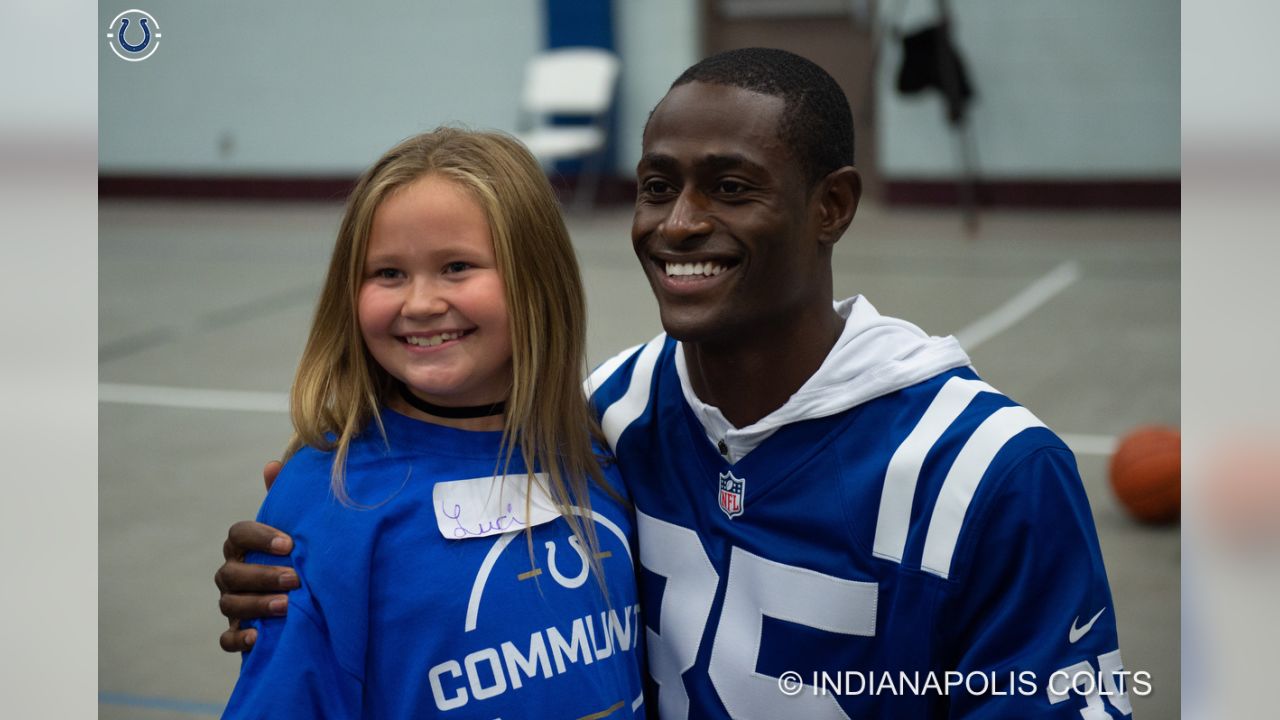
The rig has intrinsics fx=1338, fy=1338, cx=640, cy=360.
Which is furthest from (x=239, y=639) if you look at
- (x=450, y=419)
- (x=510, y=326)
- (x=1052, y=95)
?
(x=1052, y=95)

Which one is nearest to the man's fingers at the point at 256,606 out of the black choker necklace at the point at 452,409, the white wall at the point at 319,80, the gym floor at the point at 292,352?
the black choker necklace at the point at 452,409

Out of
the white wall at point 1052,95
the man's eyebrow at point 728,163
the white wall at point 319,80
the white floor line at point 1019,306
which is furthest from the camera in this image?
the white wall at point 319,80

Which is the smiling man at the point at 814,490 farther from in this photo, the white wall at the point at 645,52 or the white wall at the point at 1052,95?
the white wall at the point at 645,52

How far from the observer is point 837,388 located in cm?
159

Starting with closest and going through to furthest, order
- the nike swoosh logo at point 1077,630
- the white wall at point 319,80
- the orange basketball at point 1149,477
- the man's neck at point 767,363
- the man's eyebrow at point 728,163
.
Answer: the nike swoosh logo at point 1077,630 < the man's eyebrow at point 728,163 < the man's neck at point 767,363 < the orange basketball at point 1149,477 < the white wall at point 319,80

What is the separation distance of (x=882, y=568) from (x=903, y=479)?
0.34 ft

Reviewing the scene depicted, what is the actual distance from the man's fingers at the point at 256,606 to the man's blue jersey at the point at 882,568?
469 millimetres

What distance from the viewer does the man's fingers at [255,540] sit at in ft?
4.84

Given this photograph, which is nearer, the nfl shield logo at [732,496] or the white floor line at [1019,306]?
the nfl shield logo at [732,496]

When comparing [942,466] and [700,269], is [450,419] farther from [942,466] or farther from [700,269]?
[942,466]

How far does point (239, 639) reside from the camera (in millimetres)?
1495

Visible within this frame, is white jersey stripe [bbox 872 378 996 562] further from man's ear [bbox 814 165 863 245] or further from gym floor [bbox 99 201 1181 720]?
gym floor [bbox 99 201 1181 720]
